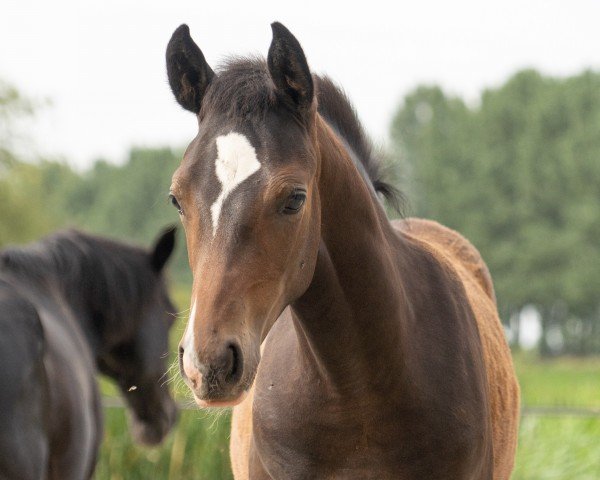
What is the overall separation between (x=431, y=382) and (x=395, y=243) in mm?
494

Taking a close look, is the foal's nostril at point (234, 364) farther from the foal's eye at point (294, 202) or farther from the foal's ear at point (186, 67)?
the foal's ear at point (186, 67)

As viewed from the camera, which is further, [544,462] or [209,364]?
[544,462]

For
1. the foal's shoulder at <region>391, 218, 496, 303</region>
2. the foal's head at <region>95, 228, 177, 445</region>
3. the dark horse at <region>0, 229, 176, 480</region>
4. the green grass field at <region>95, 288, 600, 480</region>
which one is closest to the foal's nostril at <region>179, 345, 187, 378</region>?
the dark horse at <region>0, 229, 176, 480</region>

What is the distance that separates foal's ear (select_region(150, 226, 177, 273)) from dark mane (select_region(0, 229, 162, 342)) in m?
0.05

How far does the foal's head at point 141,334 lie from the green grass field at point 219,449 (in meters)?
0.38

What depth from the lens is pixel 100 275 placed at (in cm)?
567

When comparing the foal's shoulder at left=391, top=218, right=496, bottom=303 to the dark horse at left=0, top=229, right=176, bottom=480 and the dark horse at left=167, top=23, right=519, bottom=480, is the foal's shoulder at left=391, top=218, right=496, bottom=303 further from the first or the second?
the dark horse at left=0, top=229, right=176, bottom=480

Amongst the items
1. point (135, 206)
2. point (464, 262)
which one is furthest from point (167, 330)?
point (135, 206)

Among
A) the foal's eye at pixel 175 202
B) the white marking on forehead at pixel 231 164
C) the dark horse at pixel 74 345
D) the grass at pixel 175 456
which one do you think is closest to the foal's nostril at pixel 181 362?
the white marking on forehead at pixel 231 164

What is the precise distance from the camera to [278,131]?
2451mm

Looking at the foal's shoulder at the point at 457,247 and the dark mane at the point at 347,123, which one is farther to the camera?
the foal's shoulder at the point at 457,247

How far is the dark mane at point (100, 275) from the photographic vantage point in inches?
211

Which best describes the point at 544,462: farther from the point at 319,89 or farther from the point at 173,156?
the point at 173,156

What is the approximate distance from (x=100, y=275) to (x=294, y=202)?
11.7 ft
